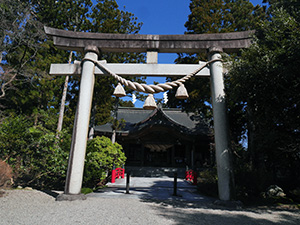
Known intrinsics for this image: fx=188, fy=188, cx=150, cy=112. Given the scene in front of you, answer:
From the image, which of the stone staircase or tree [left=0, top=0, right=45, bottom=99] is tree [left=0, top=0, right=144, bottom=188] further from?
the stone staircase

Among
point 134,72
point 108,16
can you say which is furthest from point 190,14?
point 134,72

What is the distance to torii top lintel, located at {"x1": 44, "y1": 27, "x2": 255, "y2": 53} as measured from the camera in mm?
5836

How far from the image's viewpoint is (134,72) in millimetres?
5871

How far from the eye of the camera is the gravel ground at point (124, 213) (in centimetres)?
366

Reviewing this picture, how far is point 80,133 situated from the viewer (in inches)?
211

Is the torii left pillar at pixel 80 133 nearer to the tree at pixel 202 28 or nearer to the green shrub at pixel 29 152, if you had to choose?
the green shrub at pixel 29 152

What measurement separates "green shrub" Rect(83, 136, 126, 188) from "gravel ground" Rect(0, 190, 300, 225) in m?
3.03

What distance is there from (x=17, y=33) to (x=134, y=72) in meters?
10.9

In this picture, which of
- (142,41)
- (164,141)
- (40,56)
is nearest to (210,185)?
(142,41)

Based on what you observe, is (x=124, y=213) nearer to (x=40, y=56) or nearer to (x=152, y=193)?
(x=152, y=193)

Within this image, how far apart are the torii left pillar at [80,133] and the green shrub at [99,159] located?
3143mm

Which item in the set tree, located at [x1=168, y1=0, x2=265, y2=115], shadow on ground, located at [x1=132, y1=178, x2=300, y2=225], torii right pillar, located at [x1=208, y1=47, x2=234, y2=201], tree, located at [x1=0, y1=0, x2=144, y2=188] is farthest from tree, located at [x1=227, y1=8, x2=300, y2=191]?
tree, located at [x1=0, y1=0, x2=144, y2=188]

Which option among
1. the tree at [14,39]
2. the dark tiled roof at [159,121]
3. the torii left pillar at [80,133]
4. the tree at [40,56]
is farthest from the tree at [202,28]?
the tree at [14,39]

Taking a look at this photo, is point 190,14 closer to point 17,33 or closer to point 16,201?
point 17,33
